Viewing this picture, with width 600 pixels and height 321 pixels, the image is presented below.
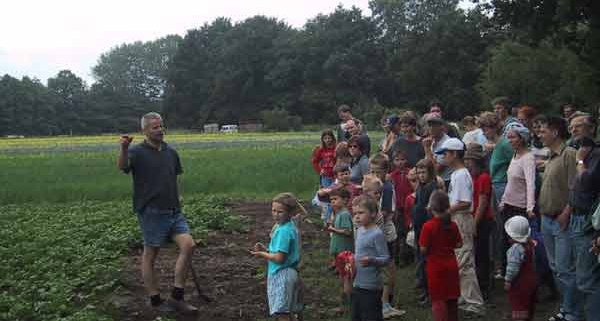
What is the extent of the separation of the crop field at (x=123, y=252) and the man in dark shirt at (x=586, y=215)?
1.35 metres

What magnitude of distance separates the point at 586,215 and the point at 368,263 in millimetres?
1887

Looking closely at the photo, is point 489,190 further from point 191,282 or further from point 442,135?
point 191,282

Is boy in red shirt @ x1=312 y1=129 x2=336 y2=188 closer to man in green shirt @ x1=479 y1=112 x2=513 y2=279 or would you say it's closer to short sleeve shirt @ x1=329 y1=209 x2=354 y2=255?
man in green shirt @ x1=479 y1=112 x2=513 y2=279

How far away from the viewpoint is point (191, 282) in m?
9.18

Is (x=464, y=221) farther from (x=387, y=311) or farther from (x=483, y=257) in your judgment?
(x=387, y=311)

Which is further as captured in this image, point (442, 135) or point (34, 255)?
point (34, 255)

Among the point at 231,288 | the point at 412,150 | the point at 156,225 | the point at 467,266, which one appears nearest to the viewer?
the point at 467,266

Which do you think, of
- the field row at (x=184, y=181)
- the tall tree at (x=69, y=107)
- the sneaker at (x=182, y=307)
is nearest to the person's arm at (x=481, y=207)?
the sneaker at (x=182, y=307)

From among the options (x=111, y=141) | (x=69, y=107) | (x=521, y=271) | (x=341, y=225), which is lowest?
(x=111, y=141)

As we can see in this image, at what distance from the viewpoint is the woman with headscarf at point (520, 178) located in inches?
300

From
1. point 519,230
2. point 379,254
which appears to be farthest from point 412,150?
point 379,254

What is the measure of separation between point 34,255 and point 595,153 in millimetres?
7648

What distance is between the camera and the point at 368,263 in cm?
605

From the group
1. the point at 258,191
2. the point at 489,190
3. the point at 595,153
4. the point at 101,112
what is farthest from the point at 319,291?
the point at 101,112
